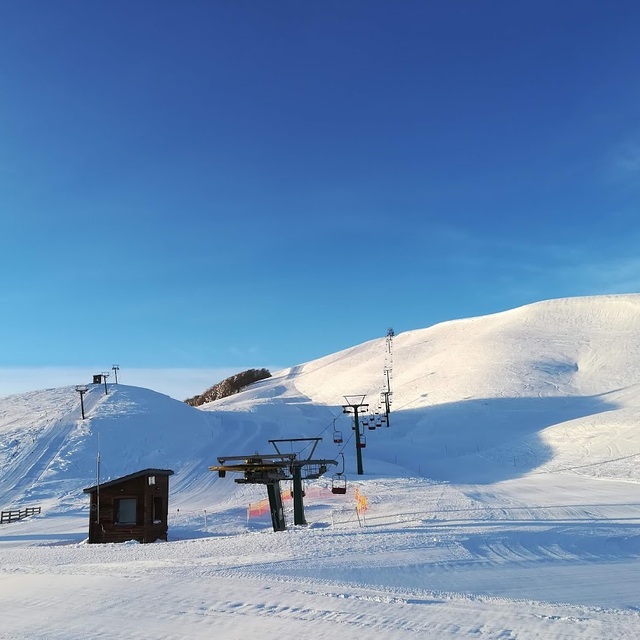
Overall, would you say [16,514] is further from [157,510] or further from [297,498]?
[297,498]

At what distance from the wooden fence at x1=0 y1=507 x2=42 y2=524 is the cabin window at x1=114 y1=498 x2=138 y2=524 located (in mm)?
9069

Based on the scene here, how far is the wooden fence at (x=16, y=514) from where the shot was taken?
3162 cm

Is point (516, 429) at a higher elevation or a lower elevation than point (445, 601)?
higher

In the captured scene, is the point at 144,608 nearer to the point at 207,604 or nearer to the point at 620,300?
the point at 207,604

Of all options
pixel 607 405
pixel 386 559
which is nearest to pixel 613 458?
pixel 607 405

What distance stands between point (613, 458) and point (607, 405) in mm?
20644

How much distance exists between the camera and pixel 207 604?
8.83 metres

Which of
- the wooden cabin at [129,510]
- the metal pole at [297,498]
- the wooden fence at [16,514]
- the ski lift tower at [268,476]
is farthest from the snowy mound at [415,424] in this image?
the ski lift tower at [268,476]

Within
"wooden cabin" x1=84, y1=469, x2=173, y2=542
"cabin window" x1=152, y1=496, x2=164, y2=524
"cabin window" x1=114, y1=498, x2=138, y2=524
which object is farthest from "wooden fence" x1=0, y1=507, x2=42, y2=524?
"cabin window" x1=152, y1=496, x2=164, y2=524

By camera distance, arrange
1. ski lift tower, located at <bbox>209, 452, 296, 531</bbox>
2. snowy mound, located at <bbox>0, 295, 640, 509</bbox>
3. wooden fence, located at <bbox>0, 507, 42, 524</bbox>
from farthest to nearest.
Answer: snowy mound, located at <bbox>0, 295, 640, 509</bbox>
wooden fence, located at <bbox>0, 507, 42, 524</bbox>
ski lift tower, located at <bbox>209, 452, 296, 531</bbox>

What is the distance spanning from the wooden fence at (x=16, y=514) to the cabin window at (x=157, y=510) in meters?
10.1

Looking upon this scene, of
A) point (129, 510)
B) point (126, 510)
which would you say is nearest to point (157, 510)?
point (129, 510)

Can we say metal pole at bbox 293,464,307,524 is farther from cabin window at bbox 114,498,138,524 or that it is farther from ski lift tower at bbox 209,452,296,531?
cabin window at bbox 114,498,138,524

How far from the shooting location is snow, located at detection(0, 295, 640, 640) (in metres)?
8.42
